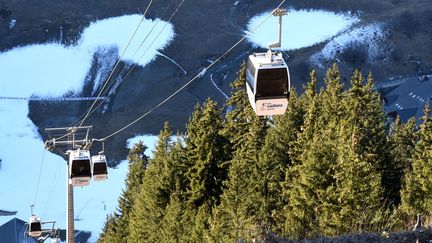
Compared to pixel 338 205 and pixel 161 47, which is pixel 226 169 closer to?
pixel 338 205

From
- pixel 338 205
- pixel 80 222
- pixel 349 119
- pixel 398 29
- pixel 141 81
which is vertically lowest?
pixel 80 222

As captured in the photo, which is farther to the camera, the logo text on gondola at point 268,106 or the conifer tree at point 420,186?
the conifer tree at point 420,186

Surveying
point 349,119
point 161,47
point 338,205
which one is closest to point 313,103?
point 349,119

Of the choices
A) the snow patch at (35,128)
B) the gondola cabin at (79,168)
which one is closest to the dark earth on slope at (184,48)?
the snow patch at (35,128)

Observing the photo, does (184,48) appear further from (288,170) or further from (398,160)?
(288,170)

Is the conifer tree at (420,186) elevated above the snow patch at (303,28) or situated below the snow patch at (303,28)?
below

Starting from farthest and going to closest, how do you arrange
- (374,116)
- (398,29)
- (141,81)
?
(398,29), (141,81), (374,116)

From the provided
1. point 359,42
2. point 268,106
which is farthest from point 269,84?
point 359,42

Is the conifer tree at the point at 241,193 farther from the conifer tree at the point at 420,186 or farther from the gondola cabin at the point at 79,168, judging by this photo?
the conifer tree at the point at 420,186
